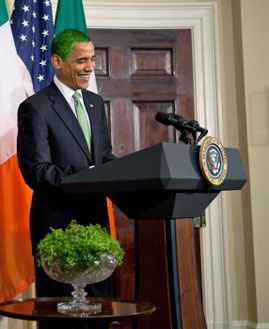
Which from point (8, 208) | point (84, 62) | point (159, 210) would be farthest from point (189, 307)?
point (8, 208)

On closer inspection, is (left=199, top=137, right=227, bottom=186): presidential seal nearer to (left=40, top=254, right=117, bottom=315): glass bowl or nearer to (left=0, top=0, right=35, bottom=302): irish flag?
(left=40, top=254, right=117, bottom=315): glass bowl

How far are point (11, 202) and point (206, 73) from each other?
1716mm

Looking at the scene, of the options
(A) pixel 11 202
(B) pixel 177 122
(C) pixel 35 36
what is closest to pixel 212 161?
(B) pixel 177 122

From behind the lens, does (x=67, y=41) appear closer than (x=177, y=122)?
No

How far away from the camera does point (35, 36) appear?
3.91 metres

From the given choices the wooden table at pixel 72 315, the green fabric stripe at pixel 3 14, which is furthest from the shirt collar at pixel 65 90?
the green fabric stripe at pixel 3 14

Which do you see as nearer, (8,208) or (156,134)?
(8,208)

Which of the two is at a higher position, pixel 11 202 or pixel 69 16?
pixel 69 16

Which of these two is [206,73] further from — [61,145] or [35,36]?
[61,145]

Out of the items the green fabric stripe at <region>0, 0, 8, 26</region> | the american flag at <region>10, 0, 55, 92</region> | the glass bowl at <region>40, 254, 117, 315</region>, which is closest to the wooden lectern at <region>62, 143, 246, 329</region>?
the glass bowl at <region>40, 254, 117, 315</region>

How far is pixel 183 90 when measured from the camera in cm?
455

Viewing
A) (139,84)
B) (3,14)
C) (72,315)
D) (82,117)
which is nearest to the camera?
(72,315)

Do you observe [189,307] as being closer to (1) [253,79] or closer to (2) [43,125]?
(2) [43,125]

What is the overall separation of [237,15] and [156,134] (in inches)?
38.4
